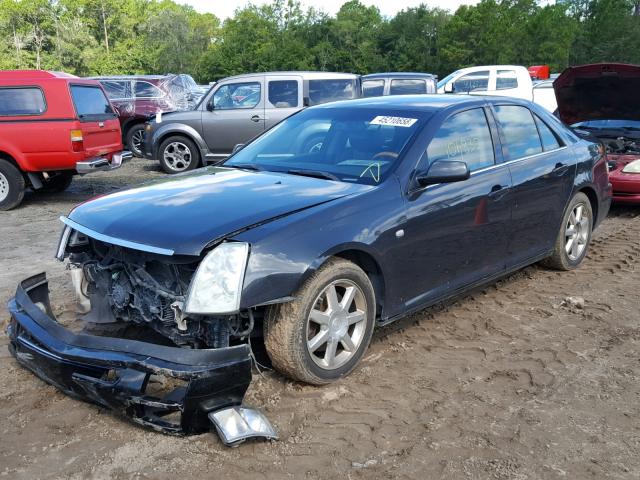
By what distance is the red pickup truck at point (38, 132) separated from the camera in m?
8.82

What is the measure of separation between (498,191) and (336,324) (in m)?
1.75

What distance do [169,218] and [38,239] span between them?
454cm

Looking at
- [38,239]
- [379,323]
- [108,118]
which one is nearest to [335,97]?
[108,118]

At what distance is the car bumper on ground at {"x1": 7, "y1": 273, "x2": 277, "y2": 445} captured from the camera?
9.36 feet

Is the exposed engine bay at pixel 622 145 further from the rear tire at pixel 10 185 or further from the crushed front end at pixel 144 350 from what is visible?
the rear tire at pixel 10 185

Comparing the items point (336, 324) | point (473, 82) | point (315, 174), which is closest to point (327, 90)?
point (473, 82)

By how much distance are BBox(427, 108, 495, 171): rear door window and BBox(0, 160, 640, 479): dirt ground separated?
3.77 ft

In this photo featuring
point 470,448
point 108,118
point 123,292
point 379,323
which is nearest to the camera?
point 470,448

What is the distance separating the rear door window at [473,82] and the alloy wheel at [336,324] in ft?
48.5

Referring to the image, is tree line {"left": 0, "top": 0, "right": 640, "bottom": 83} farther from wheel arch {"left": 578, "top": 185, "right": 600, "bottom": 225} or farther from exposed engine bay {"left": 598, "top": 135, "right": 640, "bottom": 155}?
wheel arch {"left": 578, "top": 185, "right": 600, "bottom": 225}

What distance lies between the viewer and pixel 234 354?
2949 mm

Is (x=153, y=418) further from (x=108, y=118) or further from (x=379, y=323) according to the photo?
(x=108, y=118)

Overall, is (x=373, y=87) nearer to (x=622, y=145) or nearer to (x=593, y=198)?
(x=622, y=145)

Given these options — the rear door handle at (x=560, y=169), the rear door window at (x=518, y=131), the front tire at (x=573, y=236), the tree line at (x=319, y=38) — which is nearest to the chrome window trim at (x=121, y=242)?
the rear door window at (x=518, y=131)
